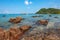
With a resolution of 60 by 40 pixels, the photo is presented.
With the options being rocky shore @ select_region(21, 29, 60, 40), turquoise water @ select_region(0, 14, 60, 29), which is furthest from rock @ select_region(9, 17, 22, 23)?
rocky shore @ select_region(21, 29, 60, 40)

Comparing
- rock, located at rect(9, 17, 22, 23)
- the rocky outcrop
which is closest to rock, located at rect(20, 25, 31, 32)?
the rocky outcrop

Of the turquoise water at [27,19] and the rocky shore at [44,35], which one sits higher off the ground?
the turquoise water at [27,19]

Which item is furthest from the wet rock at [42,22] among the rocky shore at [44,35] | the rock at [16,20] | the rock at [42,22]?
the rock at [16,20]

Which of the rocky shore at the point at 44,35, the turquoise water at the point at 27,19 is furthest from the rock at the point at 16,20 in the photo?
the rocky shore at the point at 44,35

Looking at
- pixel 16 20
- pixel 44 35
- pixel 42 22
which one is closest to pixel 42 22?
pixel 42 22

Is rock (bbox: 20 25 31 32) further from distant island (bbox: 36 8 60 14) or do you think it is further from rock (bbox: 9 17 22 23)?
distant island (bbox: 36 8 60 14)

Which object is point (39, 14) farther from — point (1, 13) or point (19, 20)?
point (1, 13)

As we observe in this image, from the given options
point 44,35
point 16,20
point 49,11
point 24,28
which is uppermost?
point 49,11

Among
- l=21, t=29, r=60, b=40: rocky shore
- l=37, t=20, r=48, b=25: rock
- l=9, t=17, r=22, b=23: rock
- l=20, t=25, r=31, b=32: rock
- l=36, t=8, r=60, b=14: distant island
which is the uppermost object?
l=36, t=8, r=60, b=14: distant island

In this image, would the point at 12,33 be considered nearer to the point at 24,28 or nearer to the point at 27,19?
the point at 24,28

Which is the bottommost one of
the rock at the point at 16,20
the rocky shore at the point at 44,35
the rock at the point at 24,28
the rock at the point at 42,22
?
the rocky shore at the point at 44,35

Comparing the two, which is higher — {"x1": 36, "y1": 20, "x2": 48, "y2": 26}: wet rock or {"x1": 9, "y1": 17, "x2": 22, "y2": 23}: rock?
{"x1": 9, "y1": 17, "x2": 22, "y2": 23}: rock

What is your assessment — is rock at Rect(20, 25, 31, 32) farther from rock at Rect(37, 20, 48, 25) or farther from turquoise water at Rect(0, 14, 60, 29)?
rock at Rect(37, 20, 48, 25)

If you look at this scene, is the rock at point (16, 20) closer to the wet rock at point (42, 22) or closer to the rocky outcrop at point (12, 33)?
the rocky outcrop at point (12, 33)
